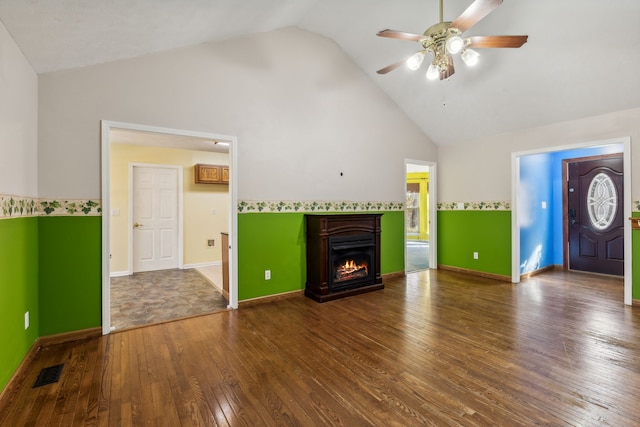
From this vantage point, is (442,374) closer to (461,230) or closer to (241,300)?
(241,300)

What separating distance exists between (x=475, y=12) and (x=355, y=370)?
282 cm

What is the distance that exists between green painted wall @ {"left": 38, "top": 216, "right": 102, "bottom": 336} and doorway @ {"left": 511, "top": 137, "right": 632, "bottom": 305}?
5638 millimetres

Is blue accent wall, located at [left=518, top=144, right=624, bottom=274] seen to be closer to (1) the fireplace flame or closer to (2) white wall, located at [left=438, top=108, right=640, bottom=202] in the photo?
(2) white wall, located at [left=438, top=108, right=640, bottom=202]

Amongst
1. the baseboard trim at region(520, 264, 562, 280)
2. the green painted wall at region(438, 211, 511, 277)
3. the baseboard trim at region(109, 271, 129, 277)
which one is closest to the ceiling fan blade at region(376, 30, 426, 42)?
the green painted wall at region(438, 211, 511, 277)

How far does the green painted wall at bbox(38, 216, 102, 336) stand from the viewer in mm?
2711

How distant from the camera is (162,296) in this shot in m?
4.18

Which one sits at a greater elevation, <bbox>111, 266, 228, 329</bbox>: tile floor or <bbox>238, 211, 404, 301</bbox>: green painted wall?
<bbox>238, 211, 404, 301</bbox>: green painted wall

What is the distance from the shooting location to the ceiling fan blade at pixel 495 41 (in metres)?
2.45

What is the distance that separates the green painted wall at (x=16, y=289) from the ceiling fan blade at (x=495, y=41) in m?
3.76

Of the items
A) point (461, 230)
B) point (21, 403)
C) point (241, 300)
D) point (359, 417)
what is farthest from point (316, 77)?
point (21, 403)

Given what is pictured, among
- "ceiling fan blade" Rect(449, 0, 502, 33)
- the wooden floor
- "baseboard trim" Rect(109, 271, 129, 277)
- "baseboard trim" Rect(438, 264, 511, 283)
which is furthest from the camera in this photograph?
"baseboard trim" Rect(109, 271, 129, 277)

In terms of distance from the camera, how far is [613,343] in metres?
2.65

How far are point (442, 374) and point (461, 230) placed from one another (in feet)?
12.6

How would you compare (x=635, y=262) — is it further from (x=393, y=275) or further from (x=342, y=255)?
(x=342, y=255)
